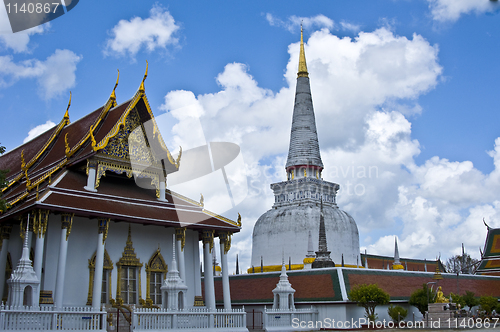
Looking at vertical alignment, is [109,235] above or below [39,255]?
above

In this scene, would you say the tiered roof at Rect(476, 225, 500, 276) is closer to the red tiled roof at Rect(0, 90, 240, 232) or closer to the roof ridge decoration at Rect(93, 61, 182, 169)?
the red tiled roof at Rect(0, 90, 240, 232)

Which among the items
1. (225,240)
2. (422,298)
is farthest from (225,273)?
(422,298)

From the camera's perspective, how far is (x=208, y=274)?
2130cm

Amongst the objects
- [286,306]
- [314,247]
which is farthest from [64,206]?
→ [314,247]

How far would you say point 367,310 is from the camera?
72.6 feet

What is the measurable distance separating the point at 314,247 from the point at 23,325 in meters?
29.4

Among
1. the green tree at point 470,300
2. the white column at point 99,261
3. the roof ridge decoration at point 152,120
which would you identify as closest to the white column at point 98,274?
the white column at point 99,261

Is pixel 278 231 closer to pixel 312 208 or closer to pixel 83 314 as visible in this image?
pixel 312 208

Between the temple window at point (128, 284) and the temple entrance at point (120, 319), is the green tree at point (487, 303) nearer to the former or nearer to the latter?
the temple window at point (128, 284)

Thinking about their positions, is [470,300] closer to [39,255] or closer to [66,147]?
[66,147]

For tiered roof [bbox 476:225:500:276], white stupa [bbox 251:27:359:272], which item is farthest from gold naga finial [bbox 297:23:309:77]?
tiered roof [bbox 476:225:500:276]

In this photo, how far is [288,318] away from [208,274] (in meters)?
3.46

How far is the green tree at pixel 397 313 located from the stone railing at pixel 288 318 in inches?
127

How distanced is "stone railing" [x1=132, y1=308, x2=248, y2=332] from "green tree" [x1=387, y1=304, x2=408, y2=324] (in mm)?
7230
